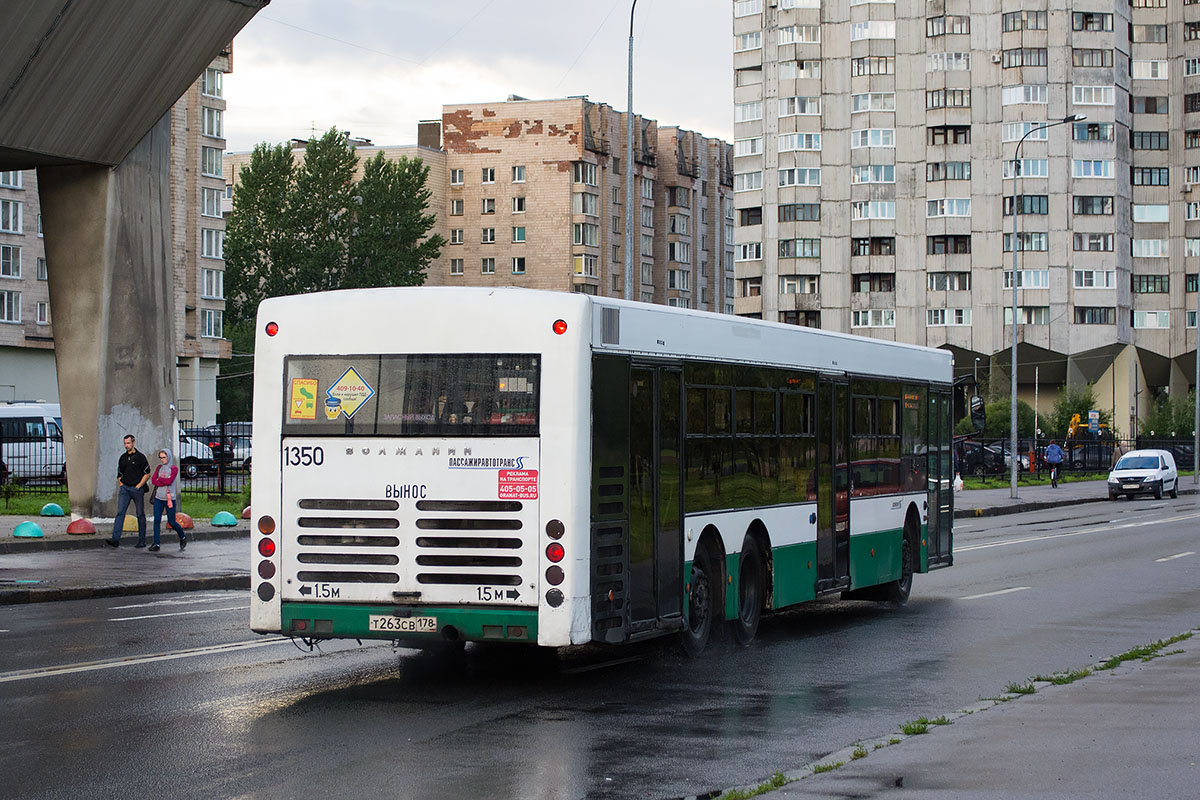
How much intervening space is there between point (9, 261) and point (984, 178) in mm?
60570

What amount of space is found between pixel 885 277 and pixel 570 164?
22.9 metres

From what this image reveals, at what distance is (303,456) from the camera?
1150 centimetres

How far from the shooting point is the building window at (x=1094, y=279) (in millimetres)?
103750

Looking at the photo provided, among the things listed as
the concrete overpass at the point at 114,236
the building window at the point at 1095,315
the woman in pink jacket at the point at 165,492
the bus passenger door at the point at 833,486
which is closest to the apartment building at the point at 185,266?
the concrete overpass at the point at 114,236

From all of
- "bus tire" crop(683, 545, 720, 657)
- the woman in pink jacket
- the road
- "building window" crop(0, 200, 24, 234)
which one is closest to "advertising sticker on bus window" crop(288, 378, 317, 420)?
the road

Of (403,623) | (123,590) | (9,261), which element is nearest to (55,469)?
(9,261)

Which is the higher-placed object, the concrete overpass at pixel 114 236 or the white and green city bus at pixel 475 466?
the concrete overpass at pixel 114 236

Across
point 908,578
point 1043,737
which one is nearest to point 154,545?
point 908,578

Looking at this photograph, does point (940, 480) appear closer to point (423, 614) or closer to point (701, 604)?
point (701, 604)

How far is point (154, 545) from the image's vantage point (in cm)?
2572

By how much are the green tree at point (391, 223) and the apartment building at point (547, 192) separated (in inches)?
485

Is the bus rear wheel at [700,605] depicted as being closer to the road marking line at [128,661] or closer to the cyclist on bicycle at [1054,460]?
the road marking line at [128,661]

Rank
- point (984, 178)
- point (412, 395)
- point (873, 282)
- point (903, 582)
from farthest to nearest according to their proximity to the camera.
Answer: point (873, 282) < point (984, 178) < point (903, 582) < point (412, 395)

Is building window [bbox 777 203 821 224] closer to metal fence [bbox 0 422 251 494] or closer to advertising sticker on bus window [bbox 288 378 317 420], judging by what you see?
metal fence [bbox 0 422 251 494]
